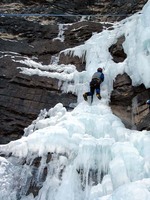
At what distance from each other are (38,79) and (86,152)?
3.51 metres

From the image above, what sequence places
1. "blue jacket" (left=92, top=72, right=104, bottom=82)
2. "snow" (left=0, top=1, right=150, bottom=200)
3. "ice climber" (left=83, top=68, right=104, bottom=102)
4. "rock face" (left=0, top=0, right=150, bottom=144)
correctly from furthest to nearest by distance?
"blue jacket" (left=92, top=72, right=104, bottom=82)
"ice climber" (left=83, top=68, right=104, bottom=102)
"rock face" (left=0, top=0, right=150, bottom=144)
"snow" (left=0, top=1, right=150, bottom=200)

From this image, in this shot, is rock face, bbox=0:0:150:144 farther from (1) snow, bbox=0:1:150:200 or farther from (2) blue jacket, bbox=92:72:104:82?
(2) blue jacket, bbox=92:72:104:82

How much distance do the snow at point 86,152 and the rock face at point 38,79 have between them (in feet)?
0.95

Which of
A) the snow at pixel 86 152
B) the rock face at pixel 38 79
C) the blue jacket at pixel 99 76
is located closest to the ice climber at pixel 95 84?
the blue jacket at pixel 99 76

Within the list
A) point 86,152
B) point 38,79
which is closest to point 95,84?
point 38,79

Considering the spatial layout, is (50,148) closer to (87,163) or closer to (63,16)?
(87,163)

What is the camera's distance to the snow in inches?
282

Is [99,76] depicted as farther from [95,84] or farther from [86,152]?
[86,152]

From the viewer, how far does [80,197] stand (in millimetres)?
7430

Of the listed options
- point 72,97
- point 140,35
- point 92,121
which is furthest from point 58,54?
point 92,121

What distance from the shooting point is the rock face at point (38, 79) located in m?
9.73

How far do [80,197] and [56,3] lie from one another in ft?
33.2

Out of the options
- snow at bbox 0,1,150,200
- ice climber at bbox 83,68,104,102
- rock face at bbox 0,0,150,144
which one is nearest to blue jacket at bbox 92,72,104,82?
ice climber at bbox 83,68,104,102

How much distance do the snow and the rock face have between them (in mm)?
291
